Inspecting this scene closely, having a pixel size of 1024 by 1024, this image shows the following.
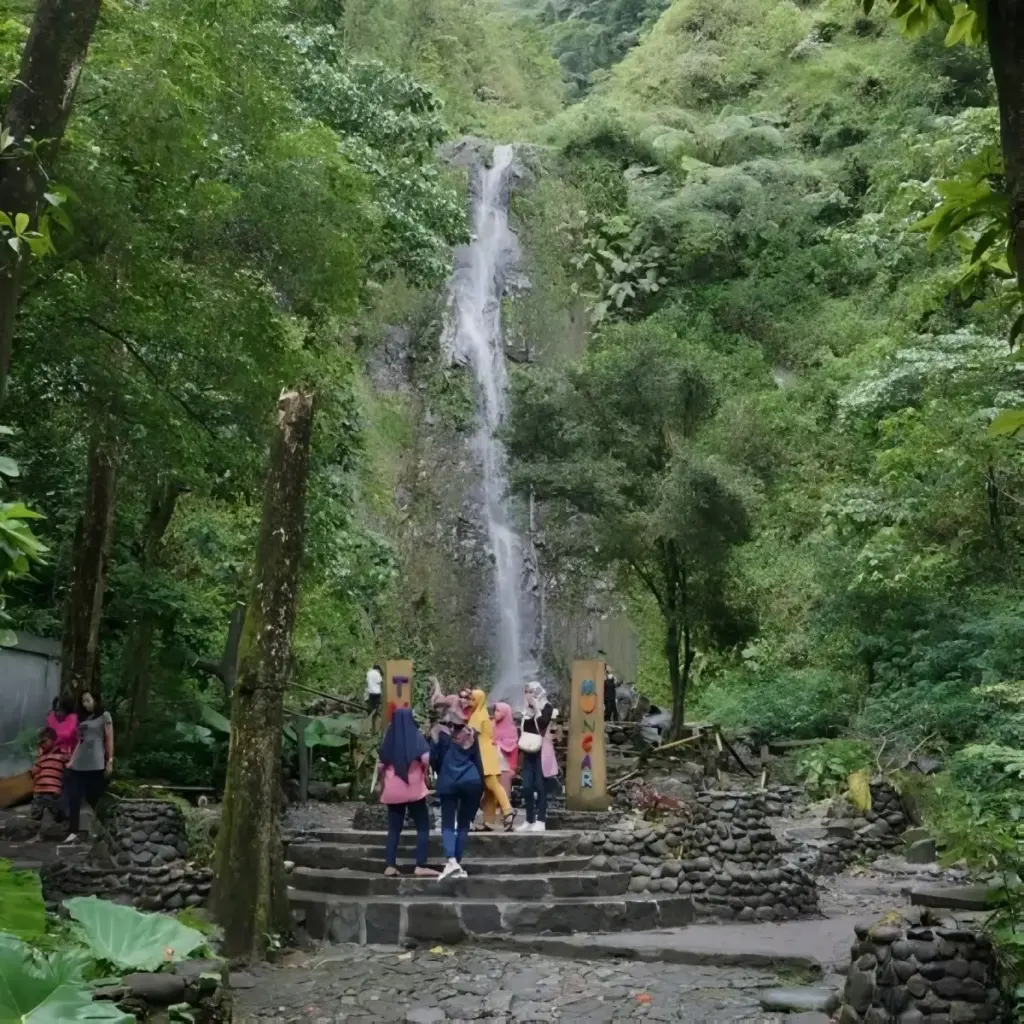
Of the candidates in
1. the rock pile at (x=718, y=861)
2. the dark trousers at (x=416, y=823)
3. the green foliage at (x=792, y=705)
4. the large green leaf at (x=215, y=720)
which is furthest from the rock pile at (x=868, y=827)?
the large green leaf at (x=215, y=720)

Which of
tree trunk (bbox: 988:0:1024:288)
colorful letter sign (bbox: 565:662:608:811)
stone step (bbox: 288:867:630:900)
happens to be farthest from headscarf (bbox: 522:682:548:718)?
tree trunk (bbox: 988:0:1024:288)

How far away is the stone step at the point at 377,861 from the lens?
A: 8742 millimetres

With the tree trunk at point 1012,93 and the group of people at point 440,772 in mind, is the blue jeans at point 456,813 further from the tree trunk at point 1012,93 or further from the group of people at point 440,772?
the tree trunk at point 1012,93

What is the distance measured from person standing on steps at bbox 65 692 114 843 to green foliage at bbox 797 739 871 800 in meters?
8.28

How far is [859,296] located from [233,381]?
1968 centimetres

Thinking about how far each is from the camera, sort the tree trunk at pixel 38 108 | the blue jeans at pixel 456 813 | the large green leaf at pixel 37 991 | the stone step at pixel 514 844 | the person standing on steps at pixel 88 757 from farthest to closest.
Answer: the person standing on steps at pixel 88 757
the stone step at pixel 514 844
the blue jeans at pixel 456 813
the tree trunk at pixel 38 108
the large green leaf at pixel 37 991

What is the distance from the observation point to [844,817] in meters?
12.3

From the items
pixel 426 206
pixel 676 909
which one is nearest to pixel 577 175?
pixel 426 206

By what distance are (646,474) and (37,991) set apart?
13.7 m

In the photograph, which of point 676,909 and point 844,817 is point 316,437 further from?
point 844,817

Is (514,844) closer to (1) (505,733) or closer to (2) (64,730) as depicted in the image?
(1) (505,733)

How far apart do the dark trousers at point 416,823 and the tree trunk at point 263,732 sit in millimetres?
1107

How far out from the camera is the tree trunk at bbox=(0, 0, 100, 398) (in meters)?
3.47

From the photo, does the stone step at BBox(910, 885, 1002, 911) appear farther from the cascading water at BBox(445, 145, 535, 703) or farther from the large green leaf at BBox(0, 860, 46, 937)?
the cascading water at BBox(445, 145, 535, 703)
